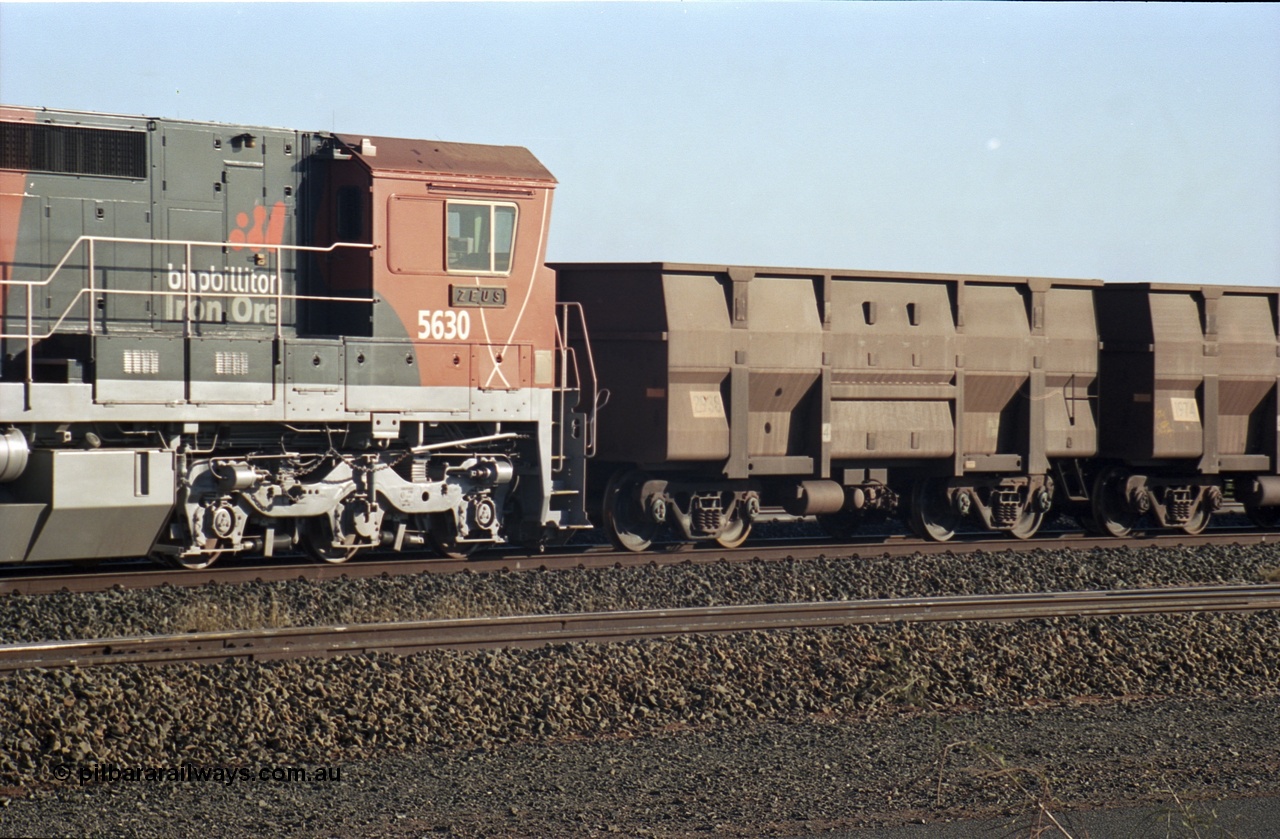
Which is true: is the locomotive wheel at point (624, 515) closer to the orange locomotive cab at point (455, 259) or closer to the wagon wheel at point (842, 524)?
the orange locomotive cab at point (455, 259)

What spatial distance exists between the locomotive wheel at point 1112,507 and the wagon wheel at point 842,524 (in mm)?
3149

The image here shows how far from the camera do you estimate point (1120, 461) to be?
17.1 m

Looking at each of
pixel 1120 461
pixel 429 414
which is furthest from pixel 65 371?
pixel 1120 461

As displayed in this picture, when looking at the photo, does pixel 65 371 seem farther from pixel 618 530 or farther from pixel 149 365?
pixel 618 530

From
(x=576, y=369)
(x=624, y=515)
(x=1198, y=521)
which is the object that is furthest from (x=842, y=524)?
(x=1198, y=521)

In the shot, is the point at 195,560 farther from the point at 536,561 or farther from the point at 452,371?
the point at 536,561

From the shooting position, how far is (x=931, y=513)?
16.1 meters

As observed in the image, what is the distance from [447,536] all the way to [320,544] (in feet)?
4.06

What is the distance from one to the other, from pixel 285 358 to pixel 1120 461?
35.8 feet

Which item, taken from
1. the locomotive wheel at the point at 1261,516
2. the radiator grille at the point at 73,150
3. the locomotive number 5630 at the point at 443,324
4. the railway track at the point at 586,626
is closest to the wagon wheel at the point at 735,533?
the locomotive number 5630 at the point at 443,324

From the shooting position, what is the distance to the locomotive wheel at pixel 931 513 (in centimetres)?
1593

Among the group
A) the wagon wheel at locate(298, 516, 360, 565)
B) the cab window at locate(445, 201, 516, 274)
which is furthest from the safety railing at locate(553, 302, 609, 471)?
the wagon wheel at locate(298, 516, 360, 565)

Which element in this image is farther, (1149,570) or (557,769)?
(1149,570)

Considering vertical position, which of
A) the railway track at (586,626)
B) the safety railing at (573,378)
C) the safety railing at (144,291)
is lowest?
the railway track at (586,626)
